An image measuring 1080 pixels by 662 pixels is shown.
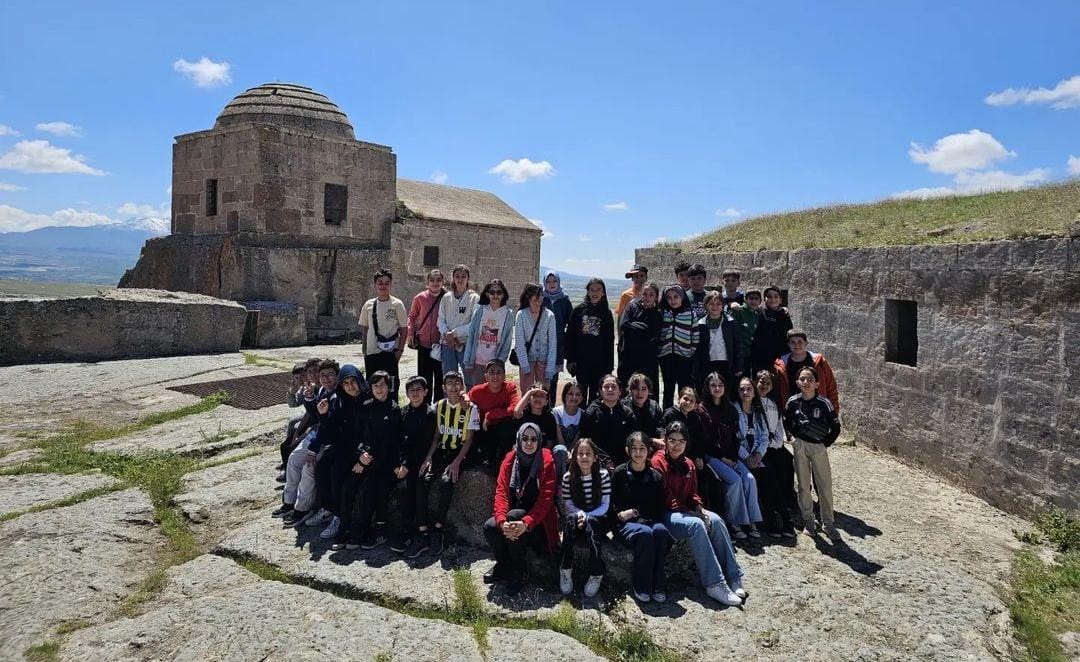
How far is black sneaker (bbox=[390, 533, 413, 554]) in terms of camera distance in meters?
5.39

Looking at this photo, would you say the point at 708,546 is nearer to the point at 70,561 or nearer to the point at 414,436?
the point at 414,436

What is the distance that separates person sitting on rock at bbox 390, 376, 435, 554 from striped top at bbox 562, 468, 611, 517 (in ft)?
4.18

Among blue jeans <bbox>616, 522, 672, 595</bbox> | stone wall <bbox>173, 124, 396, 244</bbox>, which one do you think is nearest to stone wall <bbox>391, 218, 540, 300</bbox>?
stone wall <bbox>173, 124, 396, 244</bbox>

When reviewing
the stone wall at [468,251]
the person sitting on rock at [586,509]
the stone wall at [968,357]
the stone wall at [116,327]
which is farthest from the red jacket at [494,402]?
the stone wall at [468,251]

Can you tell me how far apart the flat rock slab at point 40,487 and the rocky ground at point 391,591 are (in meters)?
0.02

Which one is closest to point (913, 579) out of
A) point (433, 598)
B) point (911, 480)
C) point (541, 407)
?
point (911, 480)

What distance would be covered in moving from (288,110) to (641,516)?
15.1m

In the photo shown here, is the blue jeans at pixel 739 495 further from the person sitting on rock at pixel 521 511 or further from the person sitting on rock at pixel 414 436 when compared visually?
the person sitting on rock at pixel 414 436

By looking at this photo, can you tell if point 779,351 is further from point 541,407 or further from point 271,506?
point 271,506

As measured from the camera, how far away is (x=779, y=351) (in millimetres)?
6891

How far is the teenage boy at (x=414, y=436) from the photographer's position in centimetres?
562

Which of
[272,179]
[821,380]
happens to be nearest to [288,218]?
[272,179]

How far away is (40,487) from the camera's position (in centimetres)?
612

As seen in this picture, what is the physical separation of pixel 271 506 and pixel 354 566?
1477mm
